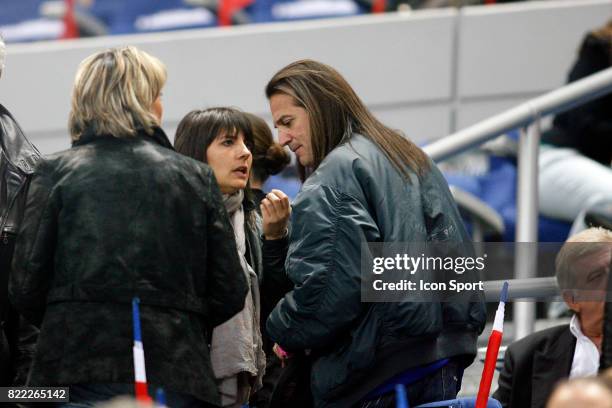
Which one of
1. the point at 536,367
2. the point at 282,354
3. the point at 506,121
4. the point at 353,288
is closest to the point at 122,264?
the point at 353,288

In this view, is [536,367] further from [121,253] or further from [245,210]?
[121,253]

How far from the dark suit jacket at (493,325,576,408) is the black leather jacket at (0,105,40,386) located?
1.32 meters

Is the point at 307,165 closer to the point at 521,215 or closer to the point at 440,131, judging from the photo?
the point at 521,215

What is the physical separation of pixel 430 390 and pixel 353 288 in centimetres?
35

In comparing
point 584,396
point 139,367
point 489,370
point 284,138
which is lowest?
point 489,370

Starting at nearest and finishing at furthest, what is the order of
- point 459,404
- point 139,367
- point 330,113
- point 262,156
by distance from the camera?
point 139,367, point 459,404, point 330,113, point 262,156

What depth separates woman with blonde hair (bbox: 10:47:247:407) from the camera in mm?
3104

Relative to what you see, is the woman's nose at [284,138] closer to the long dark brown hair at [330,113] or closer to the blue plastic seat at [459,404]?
the long dark brown hair at [330,113]

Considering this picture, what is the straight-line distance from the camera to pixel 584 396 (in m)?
2.41

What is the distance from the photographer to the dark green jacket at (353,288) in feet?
10.8

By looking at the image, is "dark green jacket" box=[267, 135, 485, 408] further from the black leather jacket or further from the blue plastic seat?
the black leather jacket

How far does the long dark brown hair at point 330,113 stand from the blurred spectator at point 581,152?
6.06 ft

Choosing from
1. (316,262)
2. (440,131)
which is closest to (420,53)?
(440,131)

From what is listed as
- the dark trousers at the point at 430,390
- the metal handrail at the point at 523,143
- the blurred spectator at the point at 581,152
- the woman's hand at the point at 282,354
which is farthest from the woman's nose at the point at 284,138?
the blurred spectator at the point at 581,152
